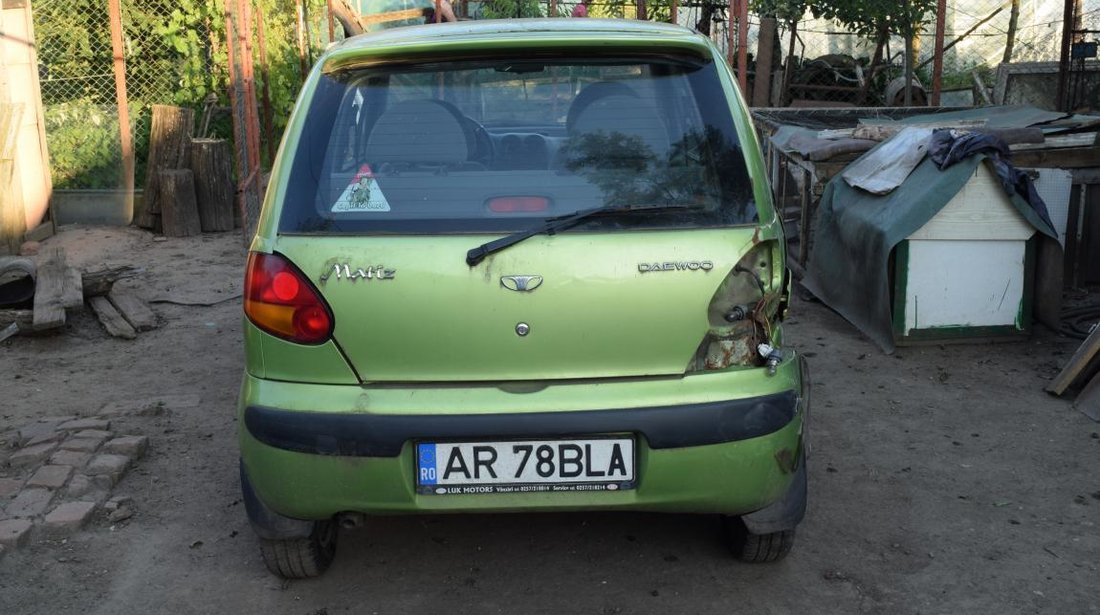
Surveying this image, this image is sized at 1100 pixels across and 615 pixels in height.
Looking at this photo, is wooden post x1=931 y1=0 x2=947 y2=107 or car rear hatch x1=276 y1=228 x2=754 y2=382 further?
wooden post x1=931 y1=0 x2=947 y2=107

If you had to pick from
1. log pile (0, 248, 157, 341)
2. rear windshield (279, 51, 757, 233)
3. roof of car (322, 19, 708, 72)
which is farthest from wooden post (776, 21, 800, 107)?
rear windshield (279, 51, 757, 233)

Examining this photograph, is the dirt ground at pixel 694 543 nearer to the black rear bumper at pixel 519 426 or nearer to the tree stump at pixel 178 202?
the black rear bumper at pixel 519 426

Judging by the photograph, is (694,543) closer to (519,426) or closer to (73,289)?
(519,426)

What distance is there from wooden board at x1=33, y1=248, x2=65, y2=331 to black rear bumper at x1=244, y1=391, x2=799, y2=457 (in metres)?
4.07

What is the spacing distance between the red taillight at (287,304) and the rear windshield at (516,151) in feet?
0.42

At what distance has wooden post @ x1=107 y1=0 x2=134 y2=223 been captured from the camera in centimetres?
1047

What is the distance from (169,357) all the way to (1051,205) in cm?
533

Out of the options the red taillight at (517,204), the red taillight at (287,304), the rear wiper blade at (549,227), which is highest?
the red taillight at (517,204)

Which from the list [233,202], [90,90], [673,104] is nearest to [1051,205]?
[673,104]

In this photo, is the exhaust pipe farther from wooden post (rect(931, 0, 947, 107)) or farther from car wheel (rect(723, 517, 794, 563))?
wooden post (rect(931, 0, 947, 107))

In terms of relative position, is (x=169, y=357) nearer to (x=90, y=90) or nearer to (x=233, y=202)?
(x=233, y=202)

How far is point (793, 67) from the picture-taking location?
16094mm

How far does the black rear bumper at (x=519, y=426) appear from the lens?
2912mm

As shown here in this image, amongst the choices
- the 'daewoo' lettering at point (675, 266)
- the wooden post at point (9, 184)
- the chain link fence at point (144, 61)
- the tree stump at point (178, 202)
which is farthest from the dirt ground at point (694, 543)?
the chain link fence at point (144, 61)
